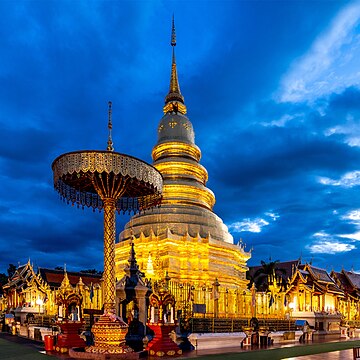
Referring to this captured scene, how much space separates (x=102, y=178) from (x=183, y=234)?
569 inches

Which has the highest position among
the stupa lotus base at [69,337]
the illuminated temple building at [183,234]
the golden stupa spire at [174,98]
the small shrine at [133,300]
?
the golden stupa spire at [174,98]

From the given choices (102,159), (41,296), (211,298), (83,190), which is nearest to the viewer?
(102,159)

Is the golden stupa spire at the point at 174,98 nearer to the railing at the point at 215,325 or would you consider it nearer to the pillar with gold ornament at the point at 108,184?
the pillar with gold ornament at the point at 108,184

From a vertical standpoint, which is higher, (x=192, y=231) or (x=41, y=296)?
(x=192, y=231)

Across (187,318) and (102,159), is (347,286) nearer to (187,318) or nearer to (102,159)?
(187,318)

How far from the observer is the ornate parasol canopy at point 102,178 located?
14.2m

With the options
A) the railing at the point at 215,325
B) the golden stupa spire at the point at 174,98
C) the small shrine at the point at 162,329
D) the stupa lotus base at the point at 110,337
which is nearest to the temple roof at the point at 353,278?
the golden stupa spire at the point at 174,98

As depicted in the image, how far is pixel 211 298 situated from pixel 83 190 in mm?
9008

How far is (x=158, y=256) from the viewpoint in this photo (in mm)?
27688

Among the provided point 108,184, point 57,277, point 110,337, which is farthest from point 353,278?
point 110,337

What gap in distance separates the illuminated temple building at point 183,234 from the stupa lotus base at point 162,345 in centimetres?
902

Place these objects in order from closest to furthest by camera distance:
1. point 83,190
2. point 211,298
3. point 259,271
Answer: point 83,190
point 211,298
point 259,271

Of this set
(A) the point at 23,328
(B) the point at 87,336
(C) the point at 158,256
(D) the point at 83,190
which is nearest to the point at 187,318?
(B) the point at 87,336

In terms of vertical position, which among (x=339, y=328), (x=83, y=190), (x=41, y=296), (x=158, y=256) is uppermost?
(x=83, y=190)
